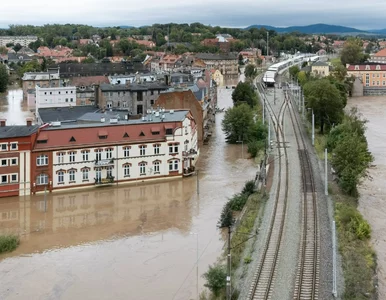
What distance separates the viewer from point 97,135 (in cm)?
2158

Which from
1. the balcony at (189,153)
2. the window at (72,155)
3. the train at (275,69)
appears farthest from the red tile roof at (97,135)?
the train at (275,69)

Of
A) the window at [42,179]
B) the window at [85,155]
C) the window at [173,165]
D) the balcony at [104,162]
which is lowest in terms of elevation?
the window at [42,179]

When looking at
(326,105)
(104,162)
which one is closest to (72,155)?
(104,162)

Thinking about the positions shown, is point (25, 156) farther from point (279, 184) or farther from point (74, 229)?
point (279, 184)

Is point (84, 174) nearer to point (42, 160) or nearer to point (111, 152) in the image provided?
point (111, 152)

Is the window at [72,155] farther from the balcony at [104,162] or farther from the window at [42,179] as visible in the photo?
the window at [42,179]

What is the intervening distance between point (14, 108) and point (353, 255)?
39.7m

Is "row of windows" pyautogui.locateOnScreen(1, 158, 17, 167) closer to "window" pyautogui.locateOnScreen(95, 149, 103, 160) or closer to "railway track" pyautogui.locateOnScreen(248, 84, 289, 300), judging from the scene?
"window" pyautogui.locateOnScreen(95, 149, 103, 160)

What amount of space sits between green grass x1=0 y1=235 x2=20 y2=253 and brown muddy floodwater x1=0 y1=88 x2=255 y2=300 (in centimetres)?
26

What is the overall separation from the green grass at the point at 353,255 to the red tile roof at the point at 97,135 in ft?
26.1

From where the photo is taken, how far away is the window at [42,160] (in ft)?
67.3

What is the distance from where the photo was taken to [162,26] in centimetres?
15100

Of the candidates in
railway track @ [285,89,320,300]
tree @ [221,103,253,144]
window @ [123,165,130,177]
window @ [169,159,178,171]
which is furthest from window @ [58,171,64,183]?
tree @ [221,103,253,144]

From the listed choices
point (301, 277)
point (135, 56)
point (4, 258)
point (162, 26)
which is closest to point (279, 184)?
point (301, 277)
